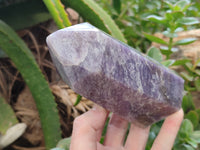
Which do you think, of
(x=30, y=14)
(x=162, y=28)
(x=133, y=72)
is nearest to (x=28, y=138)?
(x=30, y=14)

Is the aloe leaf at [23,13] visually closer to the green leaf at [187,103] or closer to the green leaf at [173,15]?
the green leaf at [173,15]

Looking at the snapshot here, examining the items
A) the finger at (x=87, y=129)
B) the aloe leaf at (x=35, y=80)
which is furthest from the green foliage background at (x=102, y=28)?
the finger at (x=87, y=129)

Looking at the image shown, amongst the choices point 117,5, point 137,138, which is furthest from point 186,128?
point 117,5

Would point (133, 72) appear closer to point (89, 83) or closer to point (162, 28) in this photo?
point (89, 83)

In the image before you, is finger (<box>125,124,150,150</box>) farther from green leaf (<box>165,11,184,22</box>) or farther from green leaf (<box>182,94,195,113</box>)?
→ green leaf (<box>165,11,184,22</box>)

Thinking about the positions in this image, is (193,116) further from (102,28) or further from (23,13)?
(23,13)

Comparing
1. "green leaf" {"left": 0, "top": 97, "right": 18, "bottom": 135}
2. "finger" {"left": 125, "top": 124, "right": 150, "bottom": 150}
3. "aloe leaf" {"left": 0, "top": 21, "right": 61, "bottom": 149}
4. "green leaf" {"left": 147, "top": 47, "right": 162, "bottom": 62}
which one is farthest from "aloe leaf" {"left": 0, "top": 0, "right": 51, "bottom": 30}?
"finger" {"left": 125, "top": 124, "right": 150, "bottom": 150}

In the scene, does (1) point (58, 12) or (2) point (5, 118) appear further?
(2) point (5, 118)
